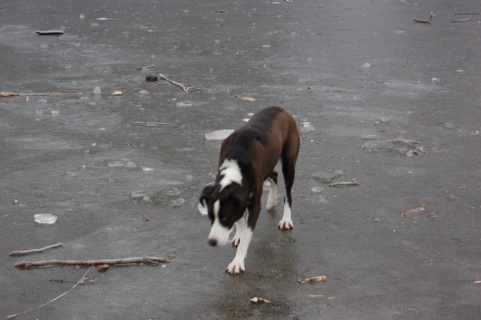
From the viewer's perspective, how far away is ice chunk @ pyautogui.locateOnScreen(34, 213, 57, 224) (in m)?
5.59

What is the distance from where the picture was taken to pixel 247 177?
4.89m

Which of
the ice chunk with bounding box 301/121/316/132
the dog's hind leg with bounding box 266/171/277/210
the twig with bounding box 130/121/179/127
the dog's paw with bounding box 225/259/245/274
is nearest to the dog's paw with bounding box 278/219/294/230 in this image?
the dog's hind leg with bounding box 266/171/277/210

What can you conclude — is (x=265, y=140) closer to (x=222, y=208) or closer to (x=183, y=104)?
(x=222, y=208)

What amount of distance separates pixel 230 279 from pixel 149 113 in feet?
12.4

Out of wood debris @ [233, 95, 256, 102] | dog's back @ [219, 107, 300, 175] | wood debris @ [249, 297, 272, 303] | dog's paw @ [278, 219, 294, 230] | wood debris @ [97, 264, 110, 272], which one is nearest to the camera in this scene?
wood debris @ [249, 297, 272, 303]

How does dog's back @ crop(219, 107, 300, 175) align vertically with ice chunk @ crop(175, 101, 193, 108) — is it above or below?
above

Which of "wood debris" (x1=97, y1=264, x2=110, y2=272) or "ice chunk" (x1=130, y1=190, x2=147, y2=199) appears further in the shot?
"ice chunk" (x1=130, y1=190, x2=147, y2=199)

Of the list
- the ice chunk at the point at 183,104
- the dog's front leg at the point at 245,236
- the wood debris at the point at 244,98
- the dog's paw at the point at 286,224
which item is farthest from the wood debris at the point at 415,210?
the ice chunk at the point at 183,104

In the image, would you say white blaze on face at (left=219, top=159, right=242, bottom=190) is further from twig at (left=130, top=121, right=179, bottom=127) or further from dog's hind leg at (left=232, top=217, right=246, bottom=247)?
twig at (left=130, top=121, right=179, bottom=127)

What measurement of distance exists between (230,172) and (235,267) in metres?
0.64

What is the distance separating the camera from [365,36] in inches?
492

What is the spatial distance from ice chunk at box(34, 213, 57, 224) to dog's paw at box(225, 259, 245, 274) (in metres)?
1.52

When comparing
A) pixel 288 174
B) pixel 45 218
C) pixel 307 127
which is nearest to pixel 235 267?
pixel 288 174

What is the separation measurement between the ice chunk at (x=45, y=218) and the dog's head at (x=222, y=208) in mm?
1496
